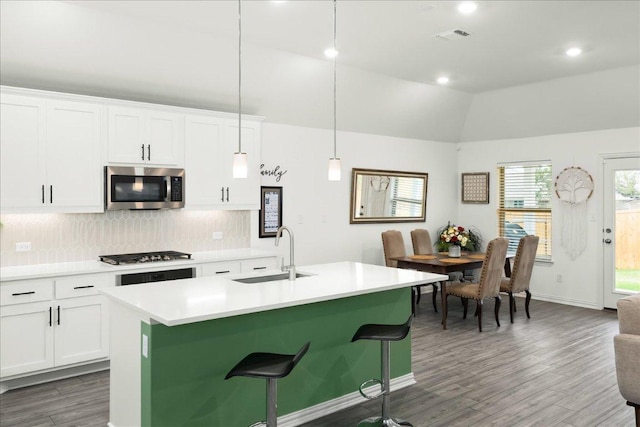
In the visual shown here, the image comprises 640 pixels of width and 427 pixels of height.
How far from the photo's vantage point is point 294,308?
3.38 m

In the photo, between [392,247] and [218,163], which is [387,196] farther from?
[218,163]

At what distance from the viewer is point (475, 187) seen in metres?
8.48

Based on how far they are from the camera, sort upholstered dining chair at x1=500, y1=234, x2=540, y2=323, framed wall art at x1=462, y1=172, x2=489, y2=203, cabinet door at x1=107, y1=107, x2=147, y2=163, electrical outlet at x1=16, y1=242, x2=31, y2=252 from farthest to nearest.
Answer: framed wall art at x1=462, y1=172, x2=489, y2=203, upholstered dining chair at x1=500, y1=234, x2=540, y2=323, cabinet door at x1=107, y1=107, x2=147, y2=163, electrical outlet at x1=16, y1=242, x2=31, y2=252

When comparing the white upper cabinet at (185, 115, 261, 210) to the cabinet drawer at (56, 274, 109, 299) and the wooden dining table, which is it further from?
the wooden dining table

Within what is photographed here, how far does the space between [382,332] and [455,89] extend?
4.96 m

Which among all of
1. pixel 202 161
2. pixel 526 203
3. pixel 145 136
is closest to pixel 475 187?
pixel 526 203

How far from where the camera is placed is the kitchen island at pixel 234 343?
2803mm

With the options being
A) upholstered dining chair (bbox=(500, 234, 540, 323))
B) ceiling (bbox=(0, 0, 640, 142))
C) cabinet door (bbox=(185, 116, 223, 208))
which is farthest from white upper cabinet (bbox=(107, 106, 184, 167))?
upholstered dining chair (bbox=(500, 234, 540, 323))

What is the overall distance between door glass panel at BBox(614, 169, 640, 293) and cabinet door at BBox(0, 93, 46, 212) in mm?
6961

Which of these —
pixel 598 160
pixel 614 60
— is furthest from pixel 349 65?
pixel 598 160

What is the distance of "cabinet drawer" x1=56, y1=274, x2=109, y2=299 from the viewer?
418 centimetres

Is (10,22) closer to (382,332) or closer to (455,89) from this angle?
(382,332)

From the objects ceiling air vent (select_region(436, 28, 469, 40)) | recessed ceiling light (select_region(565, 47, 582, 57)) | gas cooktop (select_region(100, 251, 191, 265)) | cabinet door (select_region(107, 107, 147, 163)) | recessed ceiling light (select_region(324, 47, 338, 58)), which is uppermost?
recessed ceiling light (select_region(565, 47, 582, 57))

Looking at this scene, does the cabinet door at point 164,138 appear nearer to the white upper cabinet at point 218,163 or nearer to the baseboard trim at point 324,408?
the white upper cabinet at point 218,163
